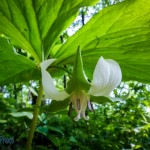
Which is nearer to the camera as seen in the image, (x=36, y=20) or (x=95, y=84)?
(x=95, y=84)

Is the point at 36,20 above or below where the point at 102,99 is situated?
above

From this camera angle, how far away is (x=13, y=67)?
0.78m

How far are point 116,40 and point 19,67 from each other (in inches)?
11.4

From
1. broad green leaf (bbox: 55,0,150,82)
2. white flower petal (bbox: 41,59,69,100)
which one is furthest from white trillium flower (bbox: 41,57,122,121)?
broad green leaf (bbox: 55,0,150,82)

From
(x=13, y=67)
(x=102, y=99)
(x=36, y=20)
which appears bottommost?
(x=102, y=99)

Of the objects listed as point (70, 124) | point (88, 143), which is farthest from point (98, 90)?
point (70, 124)

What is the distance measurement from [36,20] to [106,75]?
1.04 feet

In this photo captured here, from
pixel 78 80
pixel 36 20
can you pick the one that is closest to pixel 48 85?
pixel 78 80

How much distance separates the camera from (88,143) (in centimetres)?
221

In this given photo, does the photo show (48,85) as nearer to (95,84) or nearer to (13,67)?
(95,84)

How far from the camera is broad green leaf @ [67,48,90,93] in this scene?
21.6 inches

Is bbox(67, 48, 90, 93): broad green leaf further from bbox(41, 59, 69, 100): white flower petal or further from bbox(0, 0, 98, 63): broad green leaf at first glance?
bbox(0, 0, 98, 63): broad green leaf

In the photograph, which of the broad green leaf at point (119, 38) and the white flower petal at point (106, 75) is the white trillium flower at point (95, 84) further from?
the broad green leaf at point (119, 38)

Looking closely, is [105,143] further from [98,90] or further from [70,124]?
[98,90]
